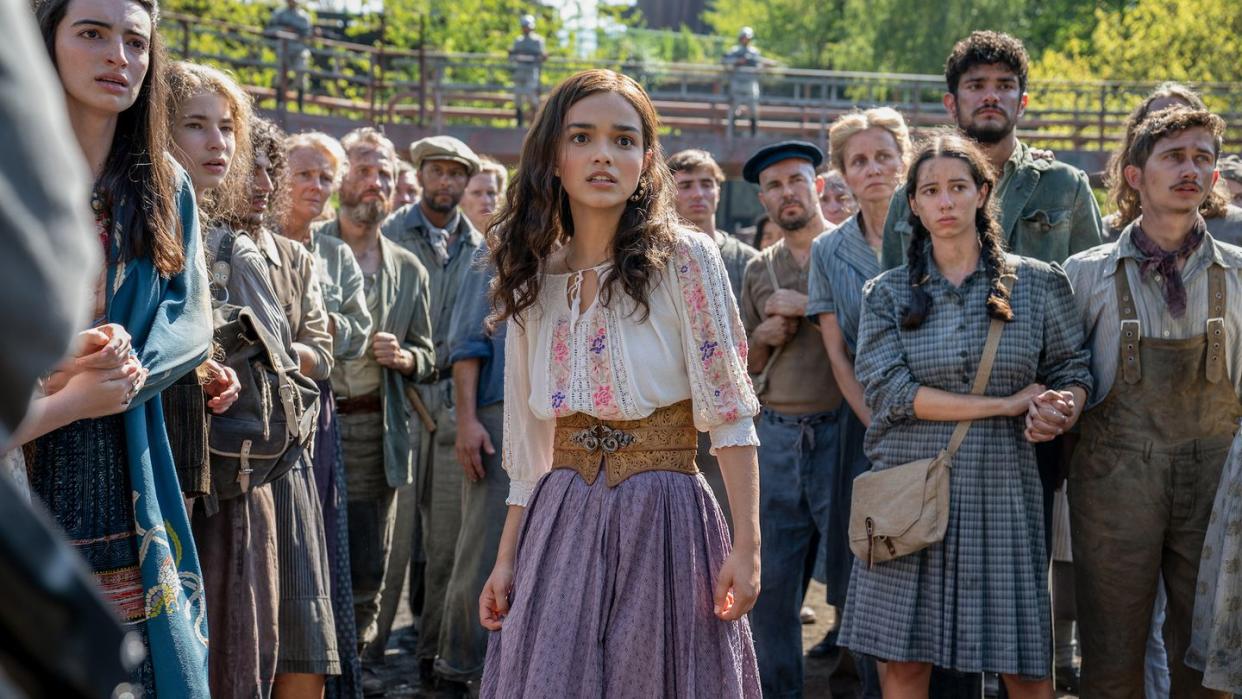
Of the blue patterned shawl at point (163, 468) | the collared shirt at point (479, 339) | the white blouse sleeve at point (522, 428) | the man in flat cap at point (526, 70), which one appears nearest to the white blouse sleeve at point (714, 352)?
the white blouse sleeve at point (522, 428)

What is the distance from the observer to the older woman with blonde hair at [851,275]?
18.5ft

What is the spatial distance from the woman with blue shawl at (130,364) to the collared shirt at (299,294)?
110 centimetres

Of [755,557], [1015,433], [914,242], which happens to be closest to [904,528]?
[1015,433]

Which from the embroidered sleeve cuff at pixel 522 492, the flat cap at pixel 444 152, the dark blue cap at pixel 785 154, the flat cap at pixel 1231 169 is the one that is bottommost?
the embroidered sleeve cuff at pixel 522 492

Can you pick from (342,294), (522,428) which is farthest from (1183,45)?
(522,428)

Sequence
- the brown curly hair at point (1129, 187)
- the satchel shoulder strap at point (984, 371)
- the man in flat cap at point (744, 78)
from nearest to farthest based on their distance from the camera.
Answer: the satchel shoulder strap at point (984, 371), the brown curly hair at point (1129, 187), the man in flat cap at point (744, 78)

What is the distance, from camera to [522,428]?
148 inches

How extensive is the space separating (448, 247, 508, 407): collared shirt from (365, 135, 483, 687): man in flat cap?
76 cm

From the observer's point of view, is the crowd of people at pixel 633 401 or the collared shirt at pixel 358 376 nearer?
the crowd of people at pixel 633 401

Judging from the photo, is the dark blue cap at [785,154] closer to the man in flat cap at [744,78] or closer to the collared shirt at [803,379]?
the collared shirt at [803,379]

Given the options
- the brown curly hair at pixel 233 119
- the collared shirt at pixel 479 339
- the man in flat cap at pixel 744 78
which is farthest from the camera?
the man in flat cap at pixel 744 78

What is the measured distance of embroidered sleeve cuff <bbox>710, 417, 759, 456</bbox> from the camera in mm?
3510

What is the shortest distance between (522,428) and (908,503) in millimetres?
1463

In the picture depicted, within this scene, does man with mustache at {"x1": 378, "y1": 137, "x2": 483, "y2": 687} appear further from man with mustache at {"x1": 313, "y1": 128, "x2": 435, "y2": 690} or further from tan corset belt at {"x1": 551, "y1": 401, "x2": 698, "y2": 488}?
tan corset belt at {"x1": 551, "y1": 401, "x2": 698, "y2": 488}
